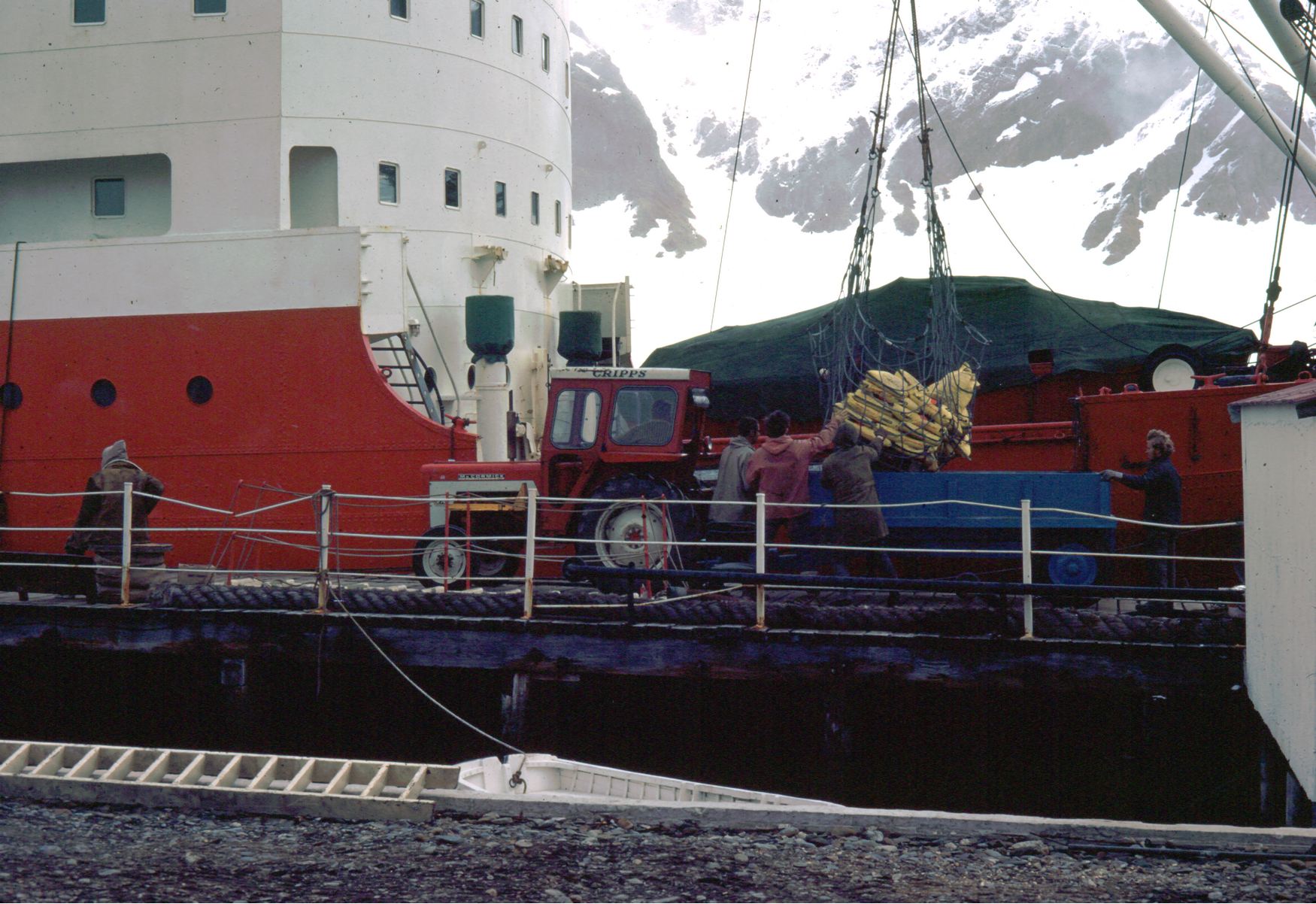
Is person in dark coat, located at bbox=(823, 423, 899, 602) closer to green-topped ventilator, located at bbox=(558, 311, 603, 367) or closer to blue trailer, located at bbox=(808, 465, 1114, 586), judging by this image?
blue trailer, located at bbox=(808, 465, 1114, 586)

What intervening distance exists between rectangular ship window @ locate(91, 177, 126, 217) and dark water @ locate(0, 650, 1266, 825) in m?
7.40

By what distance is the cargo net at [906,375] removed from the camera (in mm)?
11297

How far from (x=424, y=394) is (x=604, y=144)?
140 metres

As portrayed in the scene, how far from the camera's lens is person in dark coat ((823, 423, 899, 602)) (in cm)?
1012

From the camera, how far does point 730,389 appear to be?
672 inches

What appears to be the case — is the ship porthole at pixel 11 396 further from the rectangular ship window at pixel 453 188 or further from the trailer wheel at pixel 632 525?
the trailer wheel at pixel 632 525

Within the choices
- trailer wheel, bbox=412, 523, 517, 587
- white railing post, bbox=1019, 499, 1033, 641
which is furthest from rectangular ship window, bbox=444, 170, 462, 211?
white railing post, bbox=1019, 499, 1033, 641

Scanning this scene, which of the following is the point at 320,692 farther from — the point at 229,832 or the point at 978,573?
the point at 978,573

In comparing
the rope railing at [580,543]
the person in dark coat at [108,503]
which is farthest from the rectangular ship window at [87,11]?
the rope railing at [580,543]

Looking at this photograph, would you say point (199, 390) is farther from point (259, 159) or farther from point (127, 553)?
point (127, 553)

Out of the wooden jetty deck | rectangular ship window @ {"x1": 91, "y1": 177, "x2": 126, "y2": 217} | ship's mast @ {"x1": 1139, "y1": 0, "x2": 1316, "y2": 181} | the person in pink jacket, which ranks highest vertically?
ship's mast @ {"x1": 1139, "y1": 0, "x2": 1316, "y2": 181}

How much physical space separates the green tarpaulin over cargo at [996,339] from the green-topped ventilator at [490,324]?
327cm

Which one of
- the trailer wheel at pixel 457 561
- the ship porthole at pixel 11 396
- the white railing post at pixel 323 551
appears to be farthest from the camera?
the ship porthole at pixel 11 396

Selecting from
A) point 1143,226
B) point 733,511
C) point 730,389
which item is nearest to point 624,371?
point 733,511
